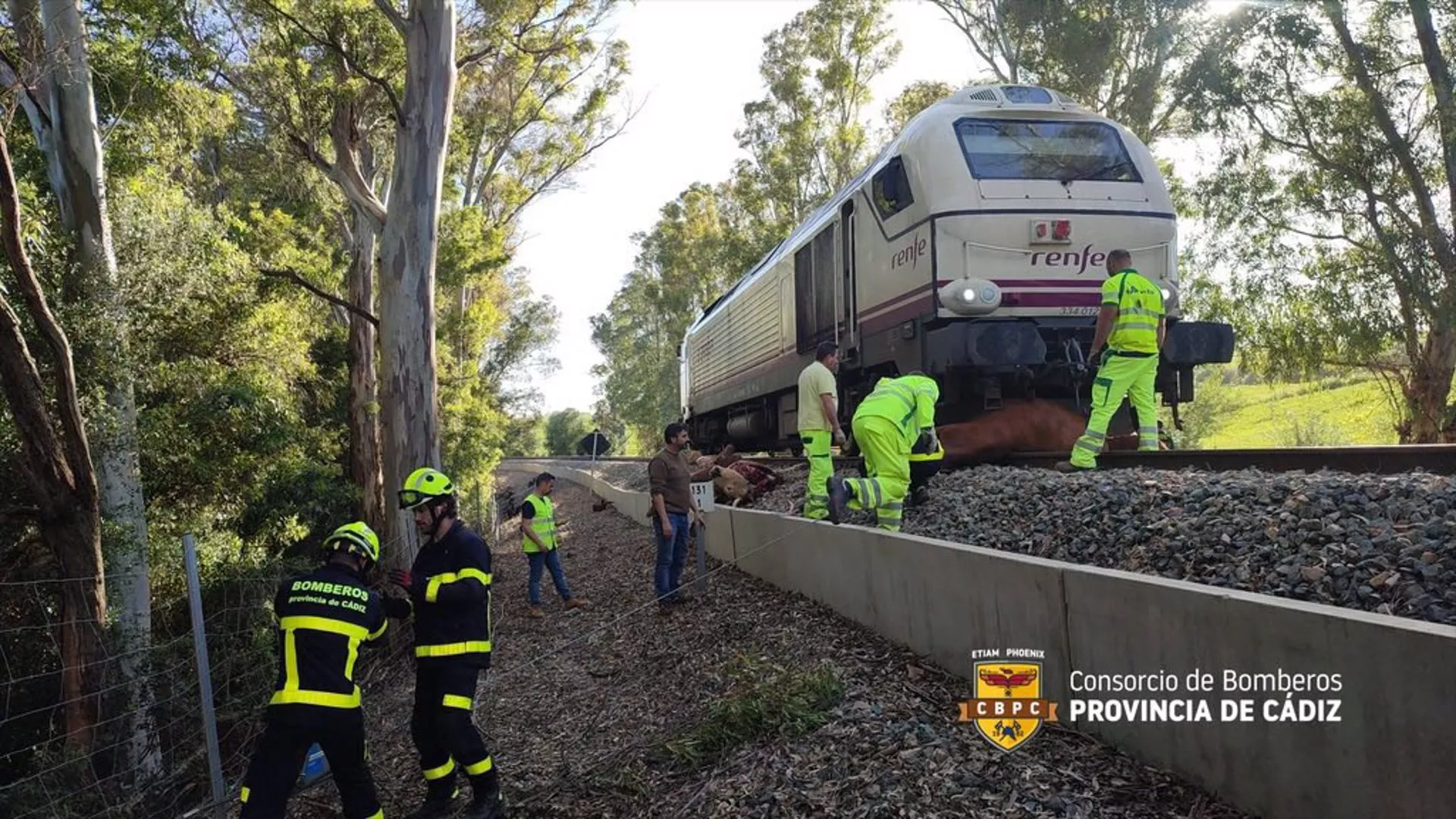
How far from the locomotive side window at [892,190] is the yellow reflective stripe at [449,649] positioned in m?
5.54

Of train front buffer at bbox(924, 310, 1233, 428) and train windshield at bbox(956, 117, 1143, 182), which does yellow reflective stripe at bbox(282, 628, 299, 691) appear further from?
train windshield at bbox(956, 117, 1143, 182)

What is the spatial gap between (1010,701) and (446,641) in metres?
2.63

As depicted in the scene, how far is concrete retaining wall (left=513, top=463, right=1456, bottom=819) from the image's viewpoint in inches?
92.7

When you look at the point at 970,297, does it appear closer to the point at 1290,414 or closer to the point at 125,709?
the point at 125,709

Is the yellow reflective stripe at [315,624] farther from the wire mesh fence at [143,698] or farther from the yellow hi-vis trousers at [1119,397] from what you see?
the yellow hi-vis trousers at [1119,397]

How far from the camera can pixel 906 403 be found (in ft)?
21.3

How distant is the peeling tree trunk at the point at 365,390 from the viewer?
628 inches

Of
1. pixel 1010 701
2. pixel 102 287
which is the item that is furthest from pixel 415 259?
pixel 1010 701

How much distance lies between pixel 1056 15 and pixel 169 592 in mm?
19632

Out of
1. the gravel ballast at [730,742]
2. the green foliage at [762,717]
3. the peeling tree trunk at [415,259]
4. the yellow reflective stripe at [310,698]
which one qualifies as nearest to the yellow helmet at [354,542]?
the yellow reflective stripe at [310,698]

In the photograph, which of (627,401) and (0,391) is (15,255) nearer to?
(0,391)

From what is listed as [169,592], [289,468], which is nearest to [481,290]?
[289,468]

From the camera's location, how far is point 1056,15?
1931 centimetres

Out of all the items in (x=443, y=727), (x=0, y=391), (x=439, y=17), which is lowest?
(x=443, y=727)
